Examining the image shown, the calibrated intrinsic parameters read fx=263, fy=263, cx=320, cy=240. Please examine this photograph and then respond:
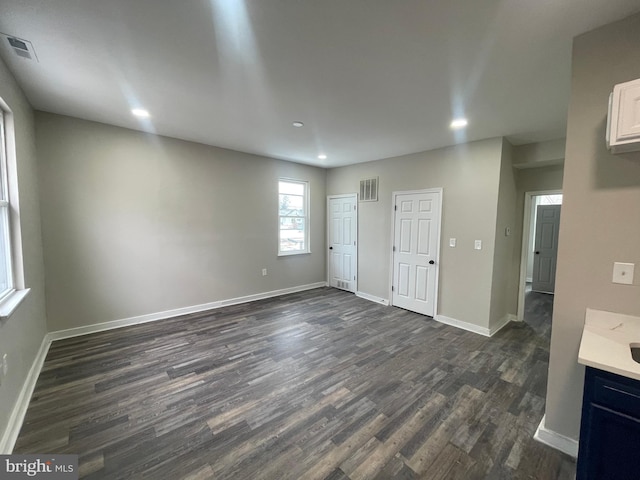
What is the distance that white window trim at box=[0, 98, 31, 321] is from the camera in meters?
2.20

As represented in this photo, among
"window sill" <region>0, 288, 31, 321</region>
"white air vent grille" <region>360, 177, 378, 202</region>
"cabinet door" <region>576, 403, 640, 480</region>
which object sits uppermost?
"white air vent grille" <region>360, 177, 378, 202</region>

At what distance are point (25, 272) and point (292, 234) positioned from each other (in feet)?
12.4

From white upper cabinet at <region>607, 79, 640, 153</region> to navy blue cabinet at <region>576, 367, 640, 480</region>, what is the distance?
116cm

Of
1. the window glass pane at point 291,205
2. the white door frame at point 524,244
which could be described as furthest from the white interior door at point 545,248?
the window glass pane at point 291,205

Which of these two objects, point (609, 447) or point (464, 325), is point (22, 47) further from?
point (464, 325)

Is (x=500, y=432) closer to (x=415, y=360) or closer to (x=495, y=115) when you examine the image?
(x=415, y=360)

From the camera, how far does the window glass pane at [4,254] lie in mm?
2135

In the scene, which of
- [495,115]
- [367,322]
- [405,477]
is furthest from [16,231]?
[495,115]

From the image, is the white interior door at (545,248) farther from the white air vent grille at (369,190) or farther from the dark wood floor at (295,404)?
the white air vent grille at (369,190)

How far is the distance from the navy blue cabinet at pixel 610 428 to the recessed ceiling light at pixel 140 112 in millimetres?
4174

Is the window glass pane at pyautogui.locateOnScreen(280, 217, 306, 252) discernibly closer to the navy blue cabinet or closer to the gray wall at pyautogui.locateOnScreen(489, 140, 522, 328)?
the gray wall at pyautogui.locateOnScreen(489, 140, 522, 328)

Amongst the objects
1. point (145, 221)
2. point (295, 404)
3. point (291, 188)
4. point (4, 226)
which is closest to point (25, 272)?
point (4, 226)

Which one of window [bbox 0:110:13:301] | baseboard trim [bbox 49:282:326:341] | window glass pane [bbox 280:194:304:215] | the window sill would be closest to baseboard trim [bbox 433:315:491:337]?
baseboard trim [bbox 49:282:326:341]

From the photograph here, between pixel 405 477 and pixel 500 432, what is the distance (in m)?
0.88
